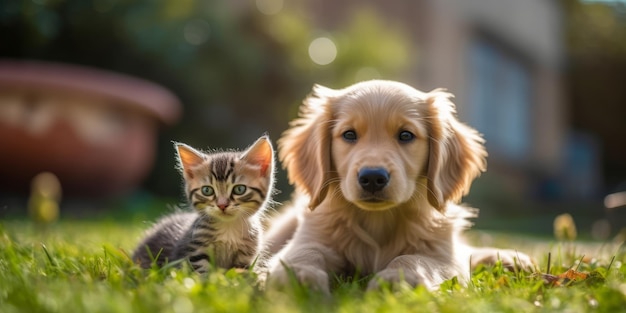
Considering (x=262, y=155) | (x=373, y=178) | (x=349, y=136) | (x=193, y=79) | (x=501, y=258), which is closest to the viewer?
(x=373, y=178)

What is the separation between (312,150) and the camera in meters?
3.81

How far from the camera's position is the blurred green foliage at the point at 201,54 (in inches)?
402

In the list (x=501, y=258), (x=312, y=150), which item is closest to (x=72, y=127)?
(x=312, y=150)

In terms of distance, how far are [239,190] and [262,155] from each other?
9.0 inches

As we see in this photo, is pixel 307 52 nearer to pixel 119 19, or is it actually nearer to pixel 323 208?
pixel 119 19

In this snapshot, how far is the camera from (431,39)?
15641 mm

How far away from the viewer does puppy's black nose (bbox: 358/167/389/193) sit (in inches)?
124

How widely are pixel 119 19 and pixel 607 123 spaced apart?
19.3m

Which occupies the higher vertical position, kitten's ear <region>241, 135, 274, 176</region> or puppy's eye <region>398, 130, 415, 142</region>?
puppy's eye <region>398, 130, 415, 142</region>

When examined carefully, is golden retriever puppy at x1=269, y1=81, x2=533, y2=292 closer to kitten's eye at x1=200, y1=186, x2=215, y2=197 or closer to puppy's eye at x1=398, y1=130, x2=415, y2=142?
puppy's eye at x1=398, y1=130, x2=415, y2=142

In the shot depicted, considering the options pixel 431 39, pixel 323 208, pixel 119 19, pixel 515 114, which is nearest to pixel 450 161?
pixel 323 208

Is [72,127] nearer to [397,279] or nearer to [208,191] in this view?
[208,191]

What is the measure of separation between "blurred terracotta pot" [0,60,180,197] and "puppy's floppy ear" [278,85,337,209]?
5023 millimetres

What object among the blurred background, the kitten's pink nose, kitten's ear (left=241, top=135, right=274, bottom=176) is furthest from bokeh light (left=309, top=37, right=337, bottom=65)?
the kitten's pink nose
